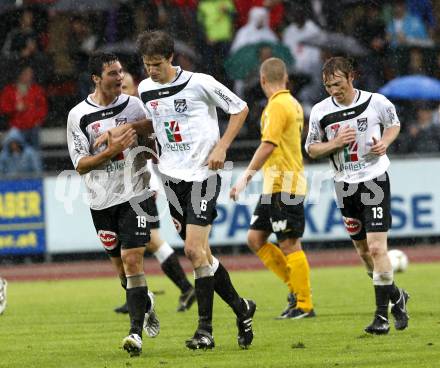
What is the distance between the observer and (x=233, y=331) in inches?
396

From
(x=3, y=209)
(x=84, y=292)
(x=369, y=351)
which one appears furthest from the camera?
(x=3, y=209)

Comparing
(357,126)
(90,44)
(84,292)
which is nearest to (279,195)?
(357,126)

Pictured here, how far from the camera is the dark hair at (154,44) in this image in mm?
8594

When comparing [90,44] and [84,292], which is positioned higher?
[90,44]

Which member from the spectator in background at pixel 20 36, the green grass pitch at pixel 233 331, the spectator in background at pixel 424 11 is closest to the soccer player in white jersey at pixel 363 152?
the green grass pitch at pixel 233 331

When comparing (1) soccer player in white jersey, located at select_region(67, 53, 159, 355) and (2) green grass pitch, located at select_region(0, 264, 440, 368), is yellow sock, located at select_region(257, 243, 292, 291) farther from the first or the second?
(1) soccer player in white jersey, located at select_region(67, 53, 159, 355)

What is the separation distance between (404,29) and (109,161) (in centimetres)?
1306

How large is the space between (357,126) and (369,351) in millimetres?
2124

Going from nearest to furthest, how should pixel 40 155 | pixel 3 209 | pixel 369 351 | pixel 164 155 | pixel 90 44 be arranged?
pixel 369 351, pixel 164 155, pixel 3 209, pixel 40 155, pixel 90 44

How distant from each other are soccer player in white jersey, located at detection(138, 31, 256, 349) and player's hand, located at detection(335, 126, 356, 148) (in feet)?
3.39

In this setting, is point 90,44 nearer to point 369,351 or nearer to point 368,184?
point 368,184

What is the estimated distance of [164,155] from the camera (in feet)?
29.3

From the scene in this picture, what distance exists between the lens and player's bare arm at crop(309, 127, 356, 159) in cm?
954

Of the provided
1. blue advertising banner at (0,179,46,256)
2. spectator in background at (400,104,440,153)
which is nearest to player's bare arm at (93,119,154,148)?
blue advertising banner at (0,179,46,256)
